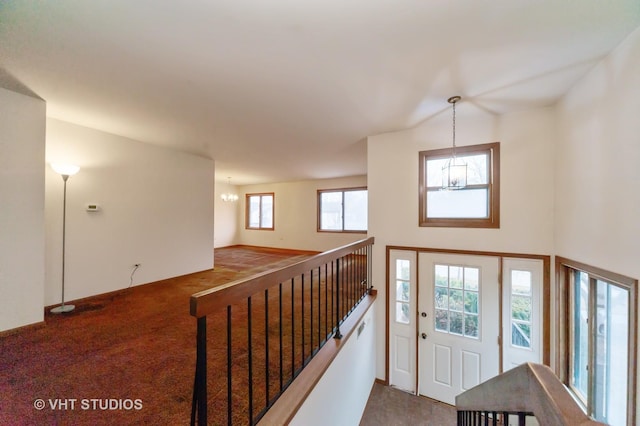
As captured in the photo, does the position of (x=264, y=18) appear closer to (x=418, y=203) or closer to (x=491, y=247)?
(x=418, y=203)

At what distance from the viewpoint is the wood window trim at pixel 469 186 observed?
2.98m

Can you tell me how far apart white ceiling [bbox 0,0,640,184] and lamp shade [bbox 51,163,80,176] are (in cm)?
68

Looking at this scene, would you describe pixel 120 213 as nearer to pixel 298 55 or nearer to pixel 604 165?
pixel 298 55

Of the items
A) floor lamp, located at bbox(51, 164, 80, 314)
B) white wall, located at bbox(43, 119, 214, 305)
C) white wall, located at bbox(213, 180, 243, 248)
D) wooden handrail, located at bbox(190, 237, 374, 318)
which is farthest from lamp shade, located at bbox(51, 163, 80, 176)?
white wall, located at bbox(213, 180, 243, 248)

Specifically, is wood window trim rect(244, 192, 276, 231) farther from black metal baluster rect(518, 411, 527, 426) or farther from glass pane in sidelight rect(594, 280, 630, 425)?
black metal baluster rect(518, 411, 527, 426)

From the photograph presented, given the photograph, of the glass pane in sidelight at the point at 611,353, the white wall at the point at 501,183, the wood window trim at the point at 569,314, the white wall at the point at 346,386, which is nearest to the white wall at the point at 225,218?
the white wall at the point at 501,183

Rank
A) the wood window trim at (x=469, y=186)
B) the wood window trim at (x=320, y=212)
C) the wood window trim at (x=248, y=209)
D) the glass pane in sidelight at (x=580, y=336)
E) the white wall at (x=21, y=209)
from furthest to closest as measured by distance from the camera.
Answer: the wood window trim at (x=248, y=209) → the wood window trim at (x=320, y=212) → the wood window trim at (x=469, y=186) → the white wall at (x=21, y=209) → the glass pane in sidelight at (x=580, y=336)

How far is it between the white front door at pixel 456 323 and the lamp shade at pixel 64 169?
4854 millimetres

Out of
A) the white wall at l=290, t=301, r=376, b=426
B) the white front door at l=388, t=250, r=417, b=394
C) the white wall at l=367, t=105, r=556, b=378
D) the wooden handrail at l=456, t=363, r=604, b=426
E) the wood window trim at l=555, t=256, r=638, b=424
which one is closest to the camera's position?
the wooden handrail at l=456, t=363, r=604, b=426

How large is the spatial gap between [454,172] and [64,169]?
16.2ft

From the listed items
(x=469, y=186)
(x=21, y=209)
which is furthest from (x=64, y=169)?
(x=469, y=186)

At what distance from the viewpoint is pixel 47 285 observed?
311 cm

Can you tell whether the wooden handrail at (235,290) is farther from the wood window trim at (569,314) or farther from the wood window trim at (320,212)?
the wood window trim at (320,212)

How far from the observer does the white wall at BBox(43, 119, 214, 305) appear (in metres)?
3.22
